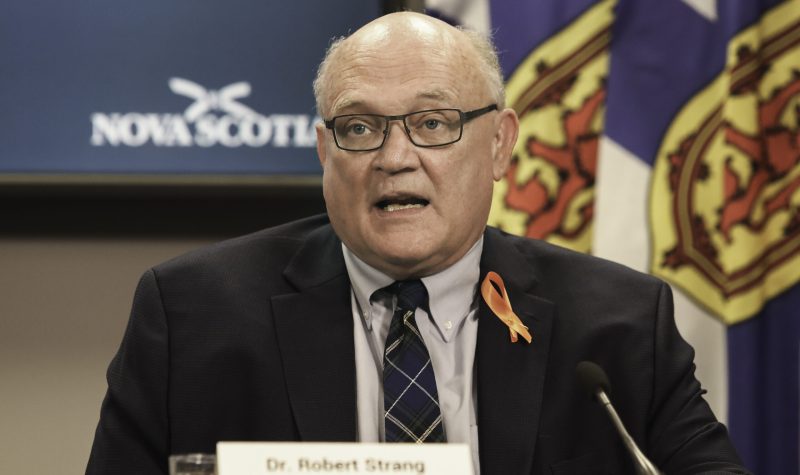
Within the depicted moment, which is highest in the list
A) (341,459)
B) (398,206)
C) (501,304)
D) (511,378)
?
(398,206)

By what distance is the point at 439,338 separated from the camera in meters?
2.17

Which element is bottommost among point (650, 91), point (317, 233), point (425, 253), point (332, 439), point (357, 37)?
point (332, 439)

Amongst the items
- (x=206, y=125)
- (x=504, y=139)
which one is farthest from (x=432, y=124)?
(x=206, y=125)

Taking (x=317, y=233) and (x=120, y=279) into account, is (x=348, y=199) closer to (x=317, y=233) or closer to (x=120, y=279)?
(x=317, y=233)

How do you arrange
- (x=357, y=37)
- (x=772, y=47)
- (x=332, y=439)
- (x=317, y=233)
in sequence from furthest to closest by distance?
1. (x=772, y=47)
2. (x=317, y=233)
3. (x=357, y=37)
4. (x=332, y=439)

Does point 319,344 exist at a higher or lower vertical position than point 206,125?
lower

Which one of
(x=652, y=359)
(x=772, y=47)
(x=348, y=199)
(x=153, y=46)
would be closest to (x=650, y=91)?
(x=772, y=47)

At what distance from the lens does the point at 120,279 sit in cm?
307

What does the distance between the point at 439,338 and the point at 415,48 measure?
571mm

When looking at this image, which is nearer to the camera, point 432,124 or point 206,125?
point 432,124

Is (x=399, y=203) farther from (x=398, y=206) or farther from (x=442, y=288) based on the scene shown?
(x=442, y=288)

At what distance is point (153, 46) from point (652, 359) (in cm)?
159

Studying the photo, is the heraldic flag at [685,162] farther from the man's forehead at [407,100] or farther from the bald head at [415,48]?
the man's forehead at [407,100]

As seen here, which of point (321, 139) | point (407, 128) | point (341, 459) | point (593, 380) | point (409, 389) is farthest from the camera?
point (321, 139)
